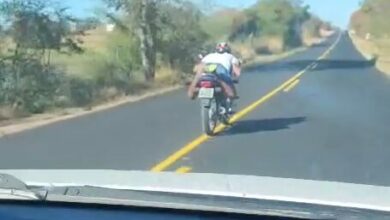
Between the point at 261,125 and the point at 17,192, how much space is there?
56.8 feet

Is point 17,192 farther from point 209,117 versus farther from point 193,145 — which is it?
point 209,117

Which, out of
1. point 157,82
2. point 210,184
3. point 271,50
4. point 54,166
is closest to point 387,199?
point 210,184

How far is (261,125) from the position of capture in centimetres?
2100

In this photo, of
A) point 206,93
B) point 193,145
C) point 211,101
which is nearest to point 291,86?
point 211,101

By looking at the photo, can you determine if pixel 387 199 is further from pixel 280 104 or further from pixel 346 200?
pixel 280 104

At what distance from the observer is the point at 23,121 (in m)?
24.2

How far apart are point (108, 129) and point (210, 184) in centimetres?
1659

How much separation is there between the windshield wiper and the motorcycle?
14.8 meters

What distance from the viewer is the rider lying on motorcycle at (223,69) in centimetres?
1920

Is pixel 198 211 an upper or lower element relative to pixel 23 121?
lower

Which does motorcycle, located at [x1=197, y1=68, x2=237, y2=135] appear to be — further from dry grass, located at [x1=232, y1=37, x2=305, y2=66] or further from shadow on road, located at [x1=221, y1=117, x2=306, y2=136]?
dry grass, located at [x1=232, y1=37, x2=305, y2=66]

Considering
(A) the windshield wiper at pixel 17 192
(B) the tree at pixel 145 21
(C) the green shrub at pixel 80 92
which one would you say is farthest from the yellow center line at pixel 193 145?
(B) the tree at pixel 145 21

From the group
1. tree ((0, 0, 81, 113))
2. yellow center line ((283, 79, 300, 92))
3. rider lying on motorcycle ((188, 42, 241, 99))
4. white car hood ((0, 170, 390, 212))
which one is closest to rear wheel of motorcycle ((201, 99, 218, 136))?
rider lying on motorcycle ((188, 42, 241, 99))

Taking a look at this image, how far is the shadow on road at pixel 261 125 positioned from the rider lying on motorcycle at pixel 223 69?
0.67 metres
